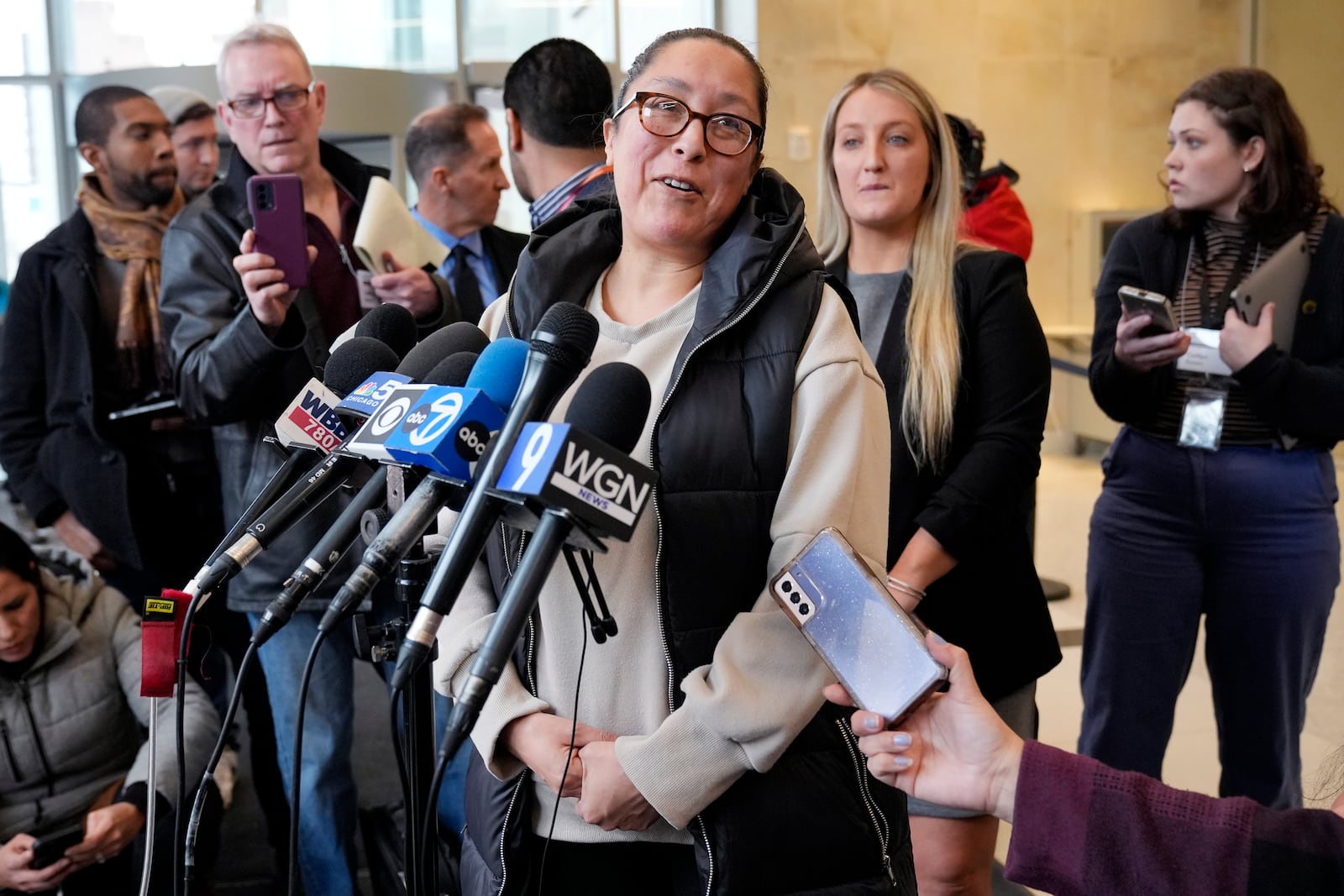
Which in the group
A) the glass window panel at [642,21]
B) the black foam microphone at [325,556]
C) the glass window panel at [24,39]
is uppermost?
the glass window panel at [642,21]

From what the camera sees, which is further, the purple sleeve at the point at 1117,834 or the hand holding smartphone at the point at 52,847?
the hand holding smartphone at the point at 52,847

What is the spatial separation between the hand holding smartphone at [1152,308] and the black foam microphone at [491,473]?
5.57ft

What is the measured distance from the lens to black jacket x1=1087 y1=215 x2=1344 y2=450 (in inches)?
95.0

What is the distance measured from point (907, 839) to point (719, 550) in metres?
0.43

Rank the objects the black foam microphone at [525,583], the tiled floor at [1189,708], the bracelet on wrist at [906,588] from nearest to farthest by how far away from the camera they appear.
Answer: the black foam microphone at [525,583] → the bracelet on wrist at [906,588] → the tiled floor at [1189,708]

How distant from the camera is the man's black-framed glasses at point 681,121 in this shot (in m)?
1.43

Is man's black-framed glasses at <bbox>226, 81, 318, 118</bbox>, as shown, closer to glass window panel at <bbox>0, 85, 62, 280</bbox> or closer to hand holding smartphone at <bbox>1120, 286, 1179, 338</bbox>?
hand holding smartphone at <bbox>1120, 286, 1179, 338</bbox>

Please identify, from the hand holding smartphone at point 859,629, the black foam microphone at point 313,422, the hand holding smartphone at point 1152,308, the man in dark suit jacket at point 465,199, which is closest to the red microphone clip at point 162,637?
the black foam microphone at point 313,422

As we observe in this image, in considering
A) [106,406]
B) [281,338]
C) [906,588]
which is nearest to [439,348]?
[906,588]

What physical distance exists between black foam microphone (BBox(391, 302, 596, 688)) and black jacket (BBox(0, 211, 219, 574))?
2.12 m

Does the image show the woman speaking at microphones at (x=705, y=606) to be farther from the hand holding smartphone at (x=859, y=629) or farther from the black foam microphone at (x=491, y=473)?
the black foam microphone at (x=491, y=473)

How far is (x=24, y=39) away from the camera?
6.91 meters

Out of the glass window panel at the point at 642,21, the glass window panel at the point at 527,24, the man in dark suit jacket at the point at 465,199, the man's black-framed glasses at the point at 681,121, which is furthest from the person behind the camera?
the glass window panel at the point at 642,21

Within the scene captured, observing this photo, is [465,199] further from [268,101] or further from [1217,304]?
[1217,304]
